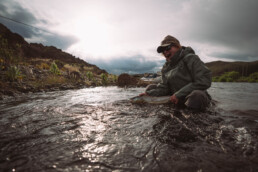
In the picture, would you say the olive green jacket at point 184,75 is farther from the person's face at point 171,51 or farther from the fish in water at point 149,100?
the fish in water at point 149,100

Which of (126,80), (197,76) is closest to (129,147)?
(197,76)

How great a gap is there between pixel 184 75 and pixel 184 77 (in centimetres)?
6

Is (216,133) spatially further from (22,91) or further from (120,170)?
(22,91)

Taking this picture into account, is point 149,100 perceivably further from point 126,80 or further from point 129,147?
point 126,80

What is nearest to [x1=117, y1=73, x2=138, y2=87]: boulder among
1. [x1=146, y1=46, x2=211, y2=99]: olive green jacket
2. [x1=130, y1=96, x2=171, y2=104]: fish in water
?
[x1=146, y1=46, x2=211, y2=99]: olive green jacket

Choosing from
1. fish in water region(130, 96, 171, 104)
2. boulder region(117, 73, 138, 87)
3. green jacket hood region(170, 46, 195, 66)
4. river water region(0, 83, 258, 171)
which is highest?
green jacket hood region(170, 46, 195, 66)

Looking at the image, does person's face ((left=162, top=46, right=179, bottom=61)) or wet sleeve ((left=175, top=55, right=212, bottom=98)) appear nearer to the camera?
wet sleeve ((left=175, top=55, right=212, bottom=98))

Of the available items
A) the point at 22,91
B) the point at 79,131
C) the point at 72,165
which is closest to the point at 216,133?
the point at 72,165

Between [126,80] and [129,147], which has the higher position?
[126,80]

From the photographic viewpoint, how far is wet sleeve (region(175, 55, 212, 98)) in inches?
111

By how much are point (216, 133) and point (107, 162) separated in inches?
57.2

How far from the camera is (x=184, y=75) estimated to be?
3279 millimetres

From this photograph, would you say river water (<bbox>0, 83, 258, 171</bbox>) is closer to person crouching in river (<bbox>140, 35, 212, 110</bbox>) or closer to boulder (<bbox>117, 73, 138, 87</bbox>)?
person crouching in river (<bbox>140, 35, 212, 110</bbox>)

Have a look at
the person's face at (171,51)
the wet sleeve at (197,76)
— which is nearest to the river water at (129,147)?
the wet sleeve at (197,76)
